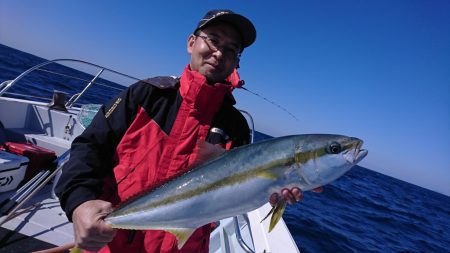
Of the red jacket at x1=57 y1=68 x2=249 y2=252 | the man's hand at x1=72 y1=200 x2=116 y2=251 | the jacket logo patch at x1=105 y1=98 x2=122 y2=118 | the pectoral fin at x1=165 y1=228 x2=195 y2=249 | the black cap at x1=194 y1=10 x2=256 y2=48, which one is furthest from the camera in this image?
the black cap at x1=194 y1=10 x2=256 y2=48

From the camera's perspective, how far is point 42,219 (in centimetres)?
495

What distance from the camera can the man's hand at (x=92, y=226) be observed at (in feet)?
6.96

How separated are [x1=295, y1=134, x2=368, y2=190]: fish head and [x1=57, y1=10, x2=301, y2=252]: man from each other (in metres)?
0.15

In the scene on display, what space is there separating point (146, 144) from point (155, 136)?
9 centimetres

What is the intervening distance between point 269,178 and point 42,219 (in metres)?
4.18

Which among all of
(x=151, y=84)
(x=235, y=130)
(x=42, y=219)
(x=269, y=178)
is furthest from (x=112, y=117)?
(x=42, y=219)

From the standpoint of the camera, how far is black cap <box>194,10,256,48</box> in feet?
8.80

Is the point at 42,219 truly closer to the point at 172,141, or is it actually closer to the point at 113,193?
the point at 113,193

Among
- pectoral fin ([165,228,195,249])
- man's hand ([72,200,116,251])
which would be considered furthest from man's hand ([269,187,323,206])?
man's hand ([72,200,116,251])

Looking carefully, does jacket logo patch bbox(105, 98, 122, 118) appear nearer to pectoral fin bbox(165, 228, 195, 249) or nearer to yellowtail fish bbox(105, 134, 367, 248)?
yellowtail fish bbox(105, 134, 367, 248)

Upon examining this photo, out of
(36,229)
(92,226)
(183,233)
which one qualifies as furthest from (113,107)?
(36,229)

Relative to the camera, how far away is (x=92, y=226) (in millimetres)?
2113

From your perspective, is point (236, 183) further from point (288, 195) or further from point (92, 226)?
point (92, 226)

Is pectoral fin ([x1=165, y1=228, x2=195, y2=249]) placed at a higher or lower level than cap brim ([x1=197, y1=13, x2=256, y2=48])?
lower
